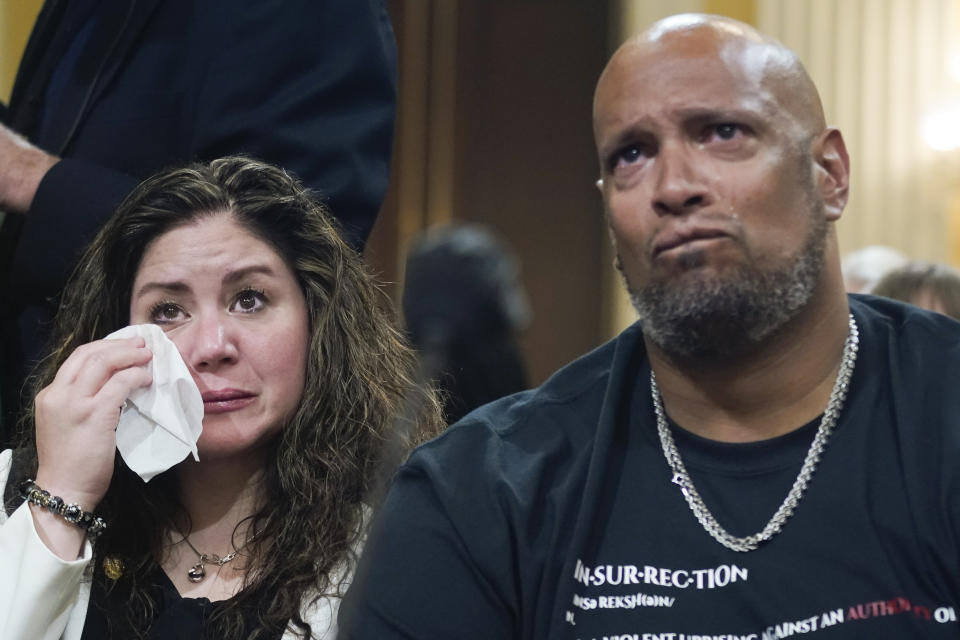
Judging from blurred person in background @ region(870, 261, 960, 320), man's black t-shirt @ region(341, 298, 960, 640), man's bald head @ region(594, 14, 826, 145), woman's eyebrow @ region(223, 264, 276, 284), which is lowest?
blurred person in background @ region(870, 261, 960, 320)

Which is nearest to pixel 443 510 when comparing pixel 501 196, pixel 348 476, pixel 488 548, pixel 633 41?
pixel 488 548

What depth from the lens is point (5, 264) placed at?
2066 millimetres

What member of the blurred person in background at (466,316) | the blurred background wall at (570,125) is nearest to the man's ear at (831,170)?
the blurred person in background at (466,316)

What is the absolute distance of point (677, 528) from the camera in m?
1.48

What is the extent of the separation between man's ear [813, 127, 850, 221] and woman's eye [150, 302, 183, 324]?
881mm

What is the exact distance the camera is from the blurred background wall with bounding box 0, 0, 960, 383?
518 centimetres

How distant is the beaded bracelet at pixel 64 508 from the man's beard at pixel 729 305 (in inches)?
29.0

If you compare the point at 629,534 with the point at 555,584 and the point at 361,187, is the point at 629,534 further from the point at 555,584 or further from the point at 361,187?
the point at 361,187

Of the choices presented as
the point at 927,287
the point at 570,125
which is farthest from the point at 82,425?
the point at 570,125

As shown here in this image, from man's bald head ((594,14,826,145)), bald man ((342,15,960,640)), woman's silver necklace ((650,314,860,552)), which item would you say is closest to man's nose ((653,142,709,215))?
bald man ((342,15,960,640))

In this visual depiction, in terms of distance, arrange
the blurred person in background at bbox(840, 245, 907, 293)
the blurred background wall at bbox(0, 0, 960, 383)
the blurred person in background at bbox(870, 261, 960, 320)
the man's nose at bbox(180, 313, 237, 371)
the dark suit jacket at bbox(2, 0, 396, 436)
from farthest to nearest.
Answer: the blurred background wall at bbox(0, 0, 960, 383) → the blurred person in background at bbox(840, 245, 907, 293) → the blurred person in background at bbox(870, 261, 960, 320) → the dark suit jacket at bbox(2, 0, 396, 436) → the man's nose at bbox(180, 313, 237, 371)

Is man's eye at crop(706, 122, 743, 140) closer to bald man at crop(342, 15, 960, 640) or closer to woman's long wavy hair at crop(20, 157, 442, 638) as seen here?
bald man at crop(342, 15, 960, 640)

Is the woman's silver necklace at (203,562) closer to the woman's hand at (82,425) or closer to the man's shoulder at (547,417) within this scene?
the woman's hand at (82,425)

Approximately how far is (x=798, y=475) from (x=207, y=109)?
1.04m
